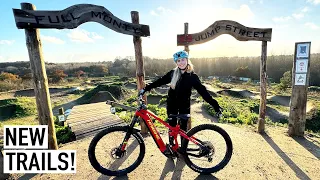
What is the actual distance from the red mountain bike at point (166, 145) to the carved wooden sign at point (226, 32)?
2405mm

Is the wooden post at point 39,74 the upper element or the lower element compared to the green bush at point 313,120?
upper

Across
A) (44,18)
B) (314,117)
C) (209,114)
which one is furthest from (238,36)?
(314,117)

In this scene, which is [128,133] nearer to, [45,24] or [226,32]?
[45,24]

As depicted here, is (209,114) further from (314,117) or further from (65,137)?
(65,137)

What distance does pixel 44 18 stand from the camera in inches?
132

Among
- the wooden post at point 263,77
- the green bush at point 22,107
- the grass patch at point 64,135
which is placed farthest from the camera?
the green bush at point 22,107

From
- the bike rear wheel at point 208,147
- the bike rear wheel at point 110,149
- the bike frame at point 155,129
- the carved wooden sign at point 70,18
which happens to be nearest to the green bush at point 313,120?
the bike rear wheel at point 208,147

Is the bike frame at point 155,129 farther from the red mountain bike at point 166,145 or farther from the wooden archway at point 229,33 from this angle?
the wooden archway at point 229,33

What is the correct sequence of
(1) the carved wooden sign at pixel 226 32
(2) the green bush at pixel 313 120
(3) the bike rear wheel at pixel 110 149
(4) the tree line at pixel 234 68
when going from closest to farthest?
1. (3) the bike rear wheel at pixel 110 149
2. (1) the carved wooden sign at pixel 226 32
3. (2) the green bush at pixel 313 120
4. (4) the tree line at pixel 234 68

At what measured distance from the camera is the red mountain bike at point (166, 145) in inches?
125

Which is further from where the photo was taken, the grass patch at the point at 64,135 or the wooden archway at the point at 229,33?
the grass patch at the point at 64,135

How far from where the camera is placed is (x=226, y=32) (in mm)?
4965

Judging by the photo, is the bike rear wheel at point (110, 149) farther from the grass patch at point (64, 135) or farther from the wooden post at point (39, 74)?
the grass patch at point (64, 135)

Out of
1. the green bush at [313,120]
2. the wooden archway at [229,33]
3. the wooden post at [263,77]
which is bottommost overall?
the green bush at [313,120]
